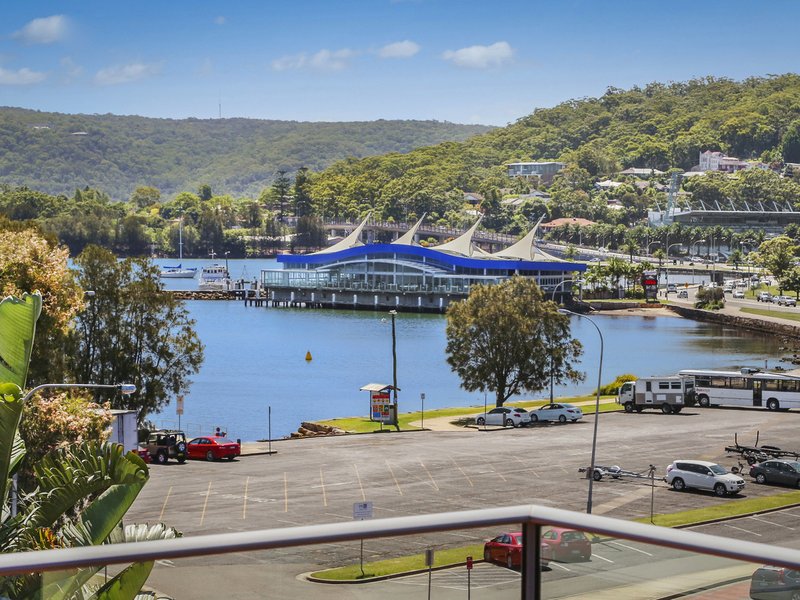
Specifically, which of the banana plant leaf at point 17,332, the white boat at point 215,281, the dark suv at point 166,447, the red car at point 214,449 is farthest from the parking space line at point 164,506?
the white boat at point 215,281

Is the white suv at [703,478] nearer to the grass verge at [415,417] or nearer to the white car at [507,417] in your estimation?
the white car at [507,417]

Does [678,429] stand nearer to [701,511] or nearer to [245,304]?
[701,511]

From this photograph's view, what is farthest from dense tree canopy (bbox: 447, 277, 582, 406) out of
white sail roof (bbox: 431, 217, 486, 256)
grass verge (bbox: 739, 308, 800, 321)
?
white sail roof (bbox: 431, 217, 486, 256)

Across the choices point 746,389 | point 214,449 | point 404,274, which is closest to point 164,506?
point 214,449

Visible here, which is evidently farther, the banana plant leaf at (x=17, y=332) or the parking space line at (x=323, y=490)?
the parking space line at (x=323, y=490)

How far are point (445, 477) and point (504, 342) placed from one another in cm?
2232

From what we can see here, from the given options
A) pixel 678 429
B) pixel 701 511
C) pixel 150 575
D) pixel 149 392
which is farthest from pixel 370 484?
pixel 150 575

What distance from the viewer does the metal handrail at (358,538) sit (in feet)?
10.1

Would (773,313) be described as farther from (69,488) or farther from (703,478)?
(69,488)

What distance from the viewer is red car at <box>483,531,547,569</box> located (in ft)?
11.9

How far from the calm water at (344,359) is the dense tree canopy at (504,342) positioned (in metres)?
8.29

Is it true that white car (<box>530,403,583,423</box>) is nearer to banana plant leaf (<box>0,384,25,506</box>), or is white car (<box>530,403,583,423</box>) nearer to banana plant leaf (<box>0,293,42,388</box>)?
banana plant leaf (<box>0,293,42,388</box>)

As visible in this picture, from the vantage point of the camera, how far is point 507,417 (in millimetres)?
49062

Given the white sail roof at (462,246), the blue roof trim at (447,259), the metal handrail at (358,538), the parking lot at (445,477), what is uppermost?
Answer: the metal handrail at (358,538)
